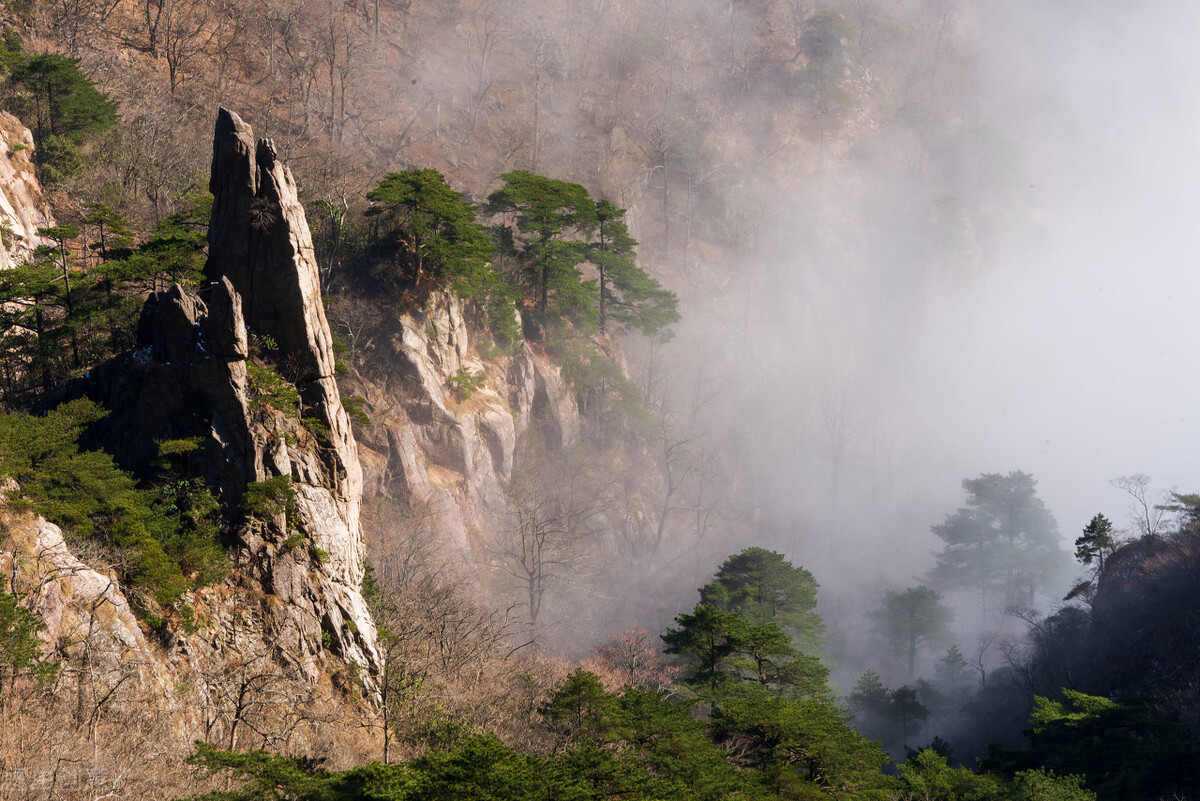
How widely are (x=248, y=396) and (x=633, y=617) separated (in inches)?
1449

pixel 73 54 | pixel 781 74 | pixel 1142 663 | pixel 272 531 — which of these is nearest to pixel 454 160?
pixel 73 54

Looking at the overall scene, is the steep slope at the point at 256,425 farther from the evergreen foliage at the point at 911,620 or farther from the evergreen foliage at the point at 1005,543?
the evergreen foliage at the point at 1005,543

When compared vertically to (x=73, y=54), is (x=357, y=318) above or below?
below

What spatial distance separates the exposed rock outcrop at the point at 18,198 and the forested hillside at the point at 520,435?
225 millimetres

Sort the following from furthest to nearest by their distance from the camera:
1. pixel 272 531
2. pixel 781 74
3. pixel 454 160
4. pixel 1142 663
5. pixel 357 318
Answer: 1. pixel 781 74
2. pixel 454 160
3. pixel 357 318
4. pixel 1142 663
5. pixel 272 531

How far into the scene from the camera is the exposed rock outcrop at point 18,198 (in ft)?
98.0

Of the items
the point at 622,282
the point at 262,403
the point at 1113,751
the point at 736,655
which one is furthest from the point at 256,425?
the point at 622,282

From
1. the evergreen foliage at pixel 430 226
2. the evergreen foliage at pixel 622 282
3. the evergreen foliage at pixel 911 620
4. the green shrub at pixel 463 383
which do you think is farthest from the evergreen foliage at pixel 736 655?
the evergreen foliage at pixel 622 282

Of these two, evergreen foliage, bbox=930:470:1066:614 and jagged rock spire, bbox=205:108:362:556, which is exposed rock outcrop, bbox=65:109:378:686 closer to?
jagged rock spire, bbox=205:108:362:556

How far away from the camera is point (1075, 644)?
47375 millimetres

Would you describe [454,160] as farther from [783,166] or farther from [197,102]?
[783,166]

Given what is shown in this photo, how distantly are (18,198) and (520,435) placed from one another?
30067 millimetres

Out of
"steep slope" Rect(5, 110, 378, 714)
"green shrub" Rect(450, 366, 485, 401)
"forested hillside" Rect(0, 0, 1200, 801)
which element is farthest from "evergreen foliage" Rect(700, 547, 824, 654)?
"steep slope" Rect(5, 110, 378, 714)

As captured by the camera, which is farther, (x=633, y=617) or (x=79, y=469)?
(x=633, y=617)
